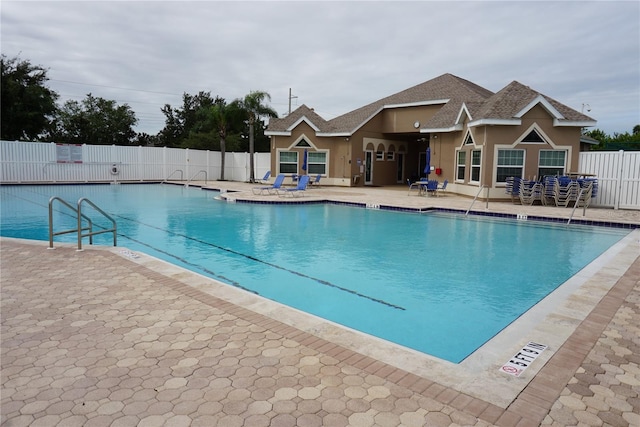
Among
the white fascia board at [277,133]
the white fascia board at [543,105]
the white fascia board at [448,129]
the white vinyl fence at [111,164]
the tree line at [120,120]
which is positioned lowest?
the white vinyl fence at [111,164]

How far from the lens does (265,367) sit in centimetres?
332

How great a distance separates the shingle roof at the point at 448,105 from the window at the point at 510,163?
148cm

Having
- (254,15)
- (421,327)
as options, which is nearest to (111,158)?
(254,15)

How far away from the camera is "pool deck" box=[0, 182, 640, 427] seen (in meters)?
2.71

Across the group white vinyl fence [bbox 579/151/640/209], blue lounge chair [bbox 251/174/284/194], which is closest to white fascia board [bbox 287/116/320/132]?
blue lounge chair [bbox 251/174/284/194]

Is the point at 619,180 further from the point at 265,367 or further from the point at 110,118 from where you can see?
the point at 110,118

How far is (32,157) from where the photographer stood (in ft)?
79.3

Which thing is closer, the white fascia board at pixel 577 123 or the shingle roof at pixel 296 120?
the white fascia board at pixel 577 123

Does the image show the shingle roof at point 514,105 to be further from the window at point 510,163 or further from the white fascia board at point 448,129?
the window at point 510,163

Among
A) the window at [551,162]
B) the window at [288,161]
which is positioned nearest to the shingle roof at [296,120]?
the window at [288,161]

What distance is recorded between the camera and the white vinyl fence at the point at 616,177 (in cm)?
1519

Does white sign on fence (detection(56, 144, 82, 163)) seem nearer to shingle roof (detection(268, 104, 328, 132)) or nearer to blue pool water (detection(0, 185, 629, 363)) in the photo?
blue pool water (detection(0, 185, 629, 363))

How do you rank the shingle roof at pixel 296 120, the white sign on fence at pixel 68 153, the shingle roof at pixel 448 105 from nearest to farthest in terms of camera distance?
1. the shingle roof at pixel 448 105
2. the white sign on fence at pixel 68 153
3. the shingle roof at pixel 296 120

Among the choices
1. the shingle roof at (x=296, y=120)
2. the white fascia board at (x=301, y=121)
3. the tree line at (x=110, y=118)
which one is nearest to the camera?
the white fascia board at (x=301, y=121)
